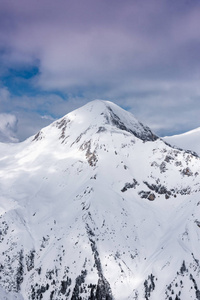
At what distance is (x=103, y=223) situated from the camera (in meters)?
84.1

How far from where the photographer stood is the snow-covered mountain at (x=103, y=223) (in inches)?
2795

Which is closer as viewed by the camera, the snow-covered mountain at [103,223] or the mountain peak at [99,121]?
the snow-covered mountain at [103,223]

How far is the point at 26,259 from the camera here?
258 feet

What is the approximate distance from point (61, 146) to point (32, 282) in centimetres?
7015

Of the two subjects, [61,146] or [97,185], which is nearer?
[97,185]

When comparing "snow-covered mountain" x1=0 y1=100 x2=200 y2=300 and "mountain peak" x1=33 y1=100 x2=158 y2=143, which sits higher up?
"mountain peak" x1=33 y1=100 x2=158 y2=143

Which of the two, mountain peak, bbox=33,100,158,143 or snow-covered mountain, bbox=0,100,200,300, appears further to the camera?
mountain peak, bbox=33,100,158,143

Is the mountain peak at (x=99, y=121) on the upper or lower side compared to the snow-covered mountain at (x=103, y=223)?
upper

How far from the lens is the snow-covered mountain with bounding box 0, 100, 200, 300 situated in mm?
71000

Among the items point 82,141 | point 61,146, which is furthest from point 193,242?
point 61,146

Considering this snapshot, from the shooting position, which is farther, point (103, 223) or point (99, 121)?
point (99, 121)

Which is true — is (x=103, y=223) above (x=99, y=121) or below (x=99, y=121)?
below

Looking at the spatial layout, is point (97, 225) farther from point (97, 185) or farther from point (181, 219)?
point (181, 219)

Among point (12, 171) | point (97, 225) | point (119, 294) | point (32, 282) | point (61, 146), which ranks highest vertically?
point (61, 146)
